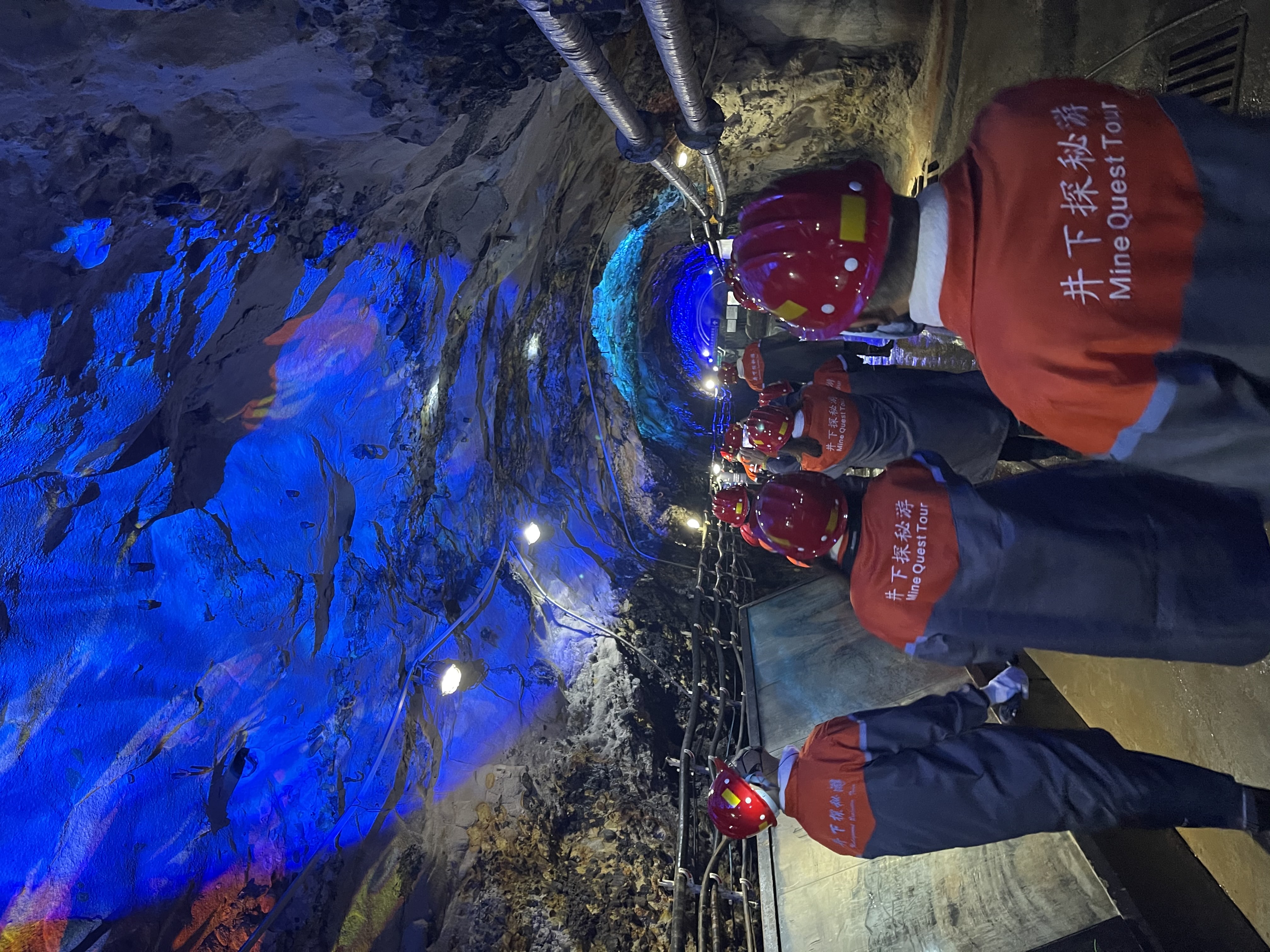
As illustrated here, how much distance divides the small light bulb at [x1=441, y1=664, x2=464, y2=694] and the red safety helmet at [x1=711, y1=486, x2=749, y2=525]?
2.30 metres

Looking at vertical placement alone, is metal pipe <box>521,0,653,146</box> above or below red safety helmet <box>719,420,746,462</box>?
above

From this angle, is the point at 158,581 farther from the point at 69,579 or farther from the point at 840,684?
the point at 840,684

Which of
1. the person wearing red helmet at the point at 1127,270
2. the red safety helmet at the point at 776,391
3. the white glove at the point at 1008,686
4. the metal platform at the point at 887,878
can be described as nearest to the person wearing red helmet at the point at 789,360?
the red safety helmet at the point at 776,391

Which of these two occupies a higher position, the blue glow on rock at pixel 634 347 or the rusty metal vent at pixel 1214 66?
the rusty metal vent at pixel 1214 66

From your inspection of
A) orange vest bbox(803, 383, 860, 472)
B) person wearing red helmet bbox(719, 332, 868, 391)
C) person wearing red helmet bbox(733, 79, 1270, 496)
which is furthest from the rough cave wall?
person wearing red helmet bbox(719, 332, 868, 391)

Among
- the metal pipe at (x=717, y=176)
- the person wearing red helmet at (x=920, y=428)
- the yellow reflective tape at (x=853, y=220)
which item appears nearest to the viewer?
the yellow reflective tape at (x=853, y=220)

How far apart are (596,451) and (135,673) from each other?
4.79m

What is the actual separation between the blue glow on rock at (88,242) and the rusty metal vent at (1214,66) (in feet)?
13.4

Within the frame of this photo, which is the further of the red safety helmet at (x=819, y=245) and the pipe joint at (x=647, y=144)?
the pipe joint at (x=647, y=144)

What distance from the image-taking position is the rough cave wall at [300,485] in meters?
1.87

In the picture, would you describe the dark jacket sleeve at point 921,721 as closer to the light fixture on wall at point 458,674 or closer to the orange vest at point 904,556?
the orange vest at point 904,556

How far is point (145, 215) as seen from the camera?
6.61ft

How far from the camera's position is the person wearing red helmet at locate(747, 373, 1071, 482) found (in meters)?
3.79

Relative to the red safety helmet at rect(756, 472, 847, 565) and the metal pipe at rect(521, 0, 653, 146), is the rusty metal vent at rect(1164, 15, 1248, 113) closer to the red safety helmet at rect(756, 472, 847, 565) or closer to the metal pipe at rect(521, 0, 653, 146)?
the red safety helmet at rect(756, 472, 847, 565)
